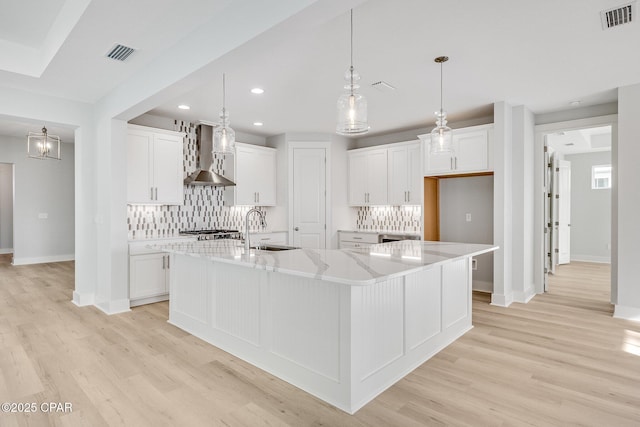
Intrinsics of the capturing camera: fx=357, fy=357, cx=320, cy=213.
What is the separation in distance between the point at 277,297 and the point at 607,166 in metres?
8.96

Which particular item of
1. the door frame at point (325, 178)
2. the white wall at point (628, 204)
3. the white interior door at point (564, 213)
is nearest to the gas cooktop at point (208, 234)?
the door frame at point (325, 178)

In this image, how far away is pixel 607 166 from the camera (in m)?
8.16

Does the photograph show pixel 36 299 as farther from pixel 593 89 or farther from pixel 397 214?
pixel 593 89

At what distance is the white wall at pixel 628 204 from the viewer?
4.09 metres

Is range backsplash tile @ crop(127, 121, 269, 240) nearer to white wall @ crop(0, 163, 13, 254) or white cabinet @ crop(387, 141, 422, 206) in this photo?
white cabinet @ crop(387, 141, 422, 206)

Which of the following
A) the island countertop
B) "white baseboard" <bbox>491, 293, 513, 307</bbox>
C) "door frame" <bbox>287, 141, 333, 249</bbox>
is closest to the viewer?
the island countertop

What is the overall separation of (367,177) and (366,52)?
349cm

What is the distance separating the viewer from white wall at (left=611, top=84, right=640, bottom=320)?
161 inches

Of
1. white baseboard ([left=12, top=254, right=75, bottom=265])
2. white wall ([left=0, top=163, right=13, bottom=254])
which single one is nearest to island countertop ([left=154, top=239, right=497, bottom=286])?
white baseboard ([left=12, top=254, right=75, bottom=265])

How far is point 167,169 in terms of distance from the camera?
514 centimetres

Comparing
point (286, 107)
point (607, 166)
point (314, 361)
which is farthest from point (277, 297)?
point (607, 166)

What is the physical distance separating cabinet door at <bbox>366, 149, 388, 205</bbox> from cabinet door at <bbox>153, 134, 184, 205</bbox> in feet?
10.5

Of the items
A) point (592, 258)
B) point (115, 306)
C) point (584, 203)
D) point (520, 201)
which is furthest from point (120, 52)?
point (592, 258)

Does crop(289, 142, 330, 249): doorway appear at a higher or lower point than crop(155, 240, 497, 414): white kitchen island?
higher
